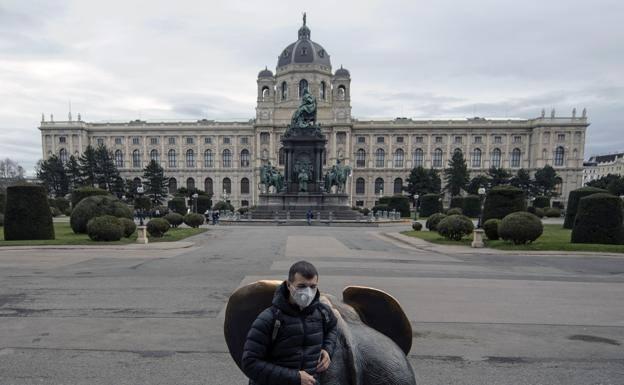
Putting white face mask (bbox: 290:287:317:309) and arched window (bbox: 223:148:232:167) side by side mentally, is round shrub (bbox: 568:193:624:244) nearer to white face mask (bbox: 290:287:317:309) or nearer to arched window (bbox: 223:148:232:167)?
white face mask (bbox: 290:287:317:309)

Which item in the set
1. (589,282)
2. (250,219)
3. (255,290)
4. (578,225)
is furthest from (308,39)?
(255,290)

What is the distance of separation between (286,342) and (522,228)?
18.0 meters

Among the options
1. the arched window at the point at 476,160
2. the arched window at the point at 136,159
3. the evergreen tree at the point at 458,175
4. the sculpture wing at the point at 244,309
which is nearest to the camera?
the sculpture wing at the point at 244,309

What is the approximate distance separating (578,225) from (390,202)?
1404 inches

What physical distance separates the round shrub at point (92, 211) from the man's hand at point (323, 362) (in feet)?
77.6

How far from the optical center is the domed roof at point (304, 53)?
88.4m

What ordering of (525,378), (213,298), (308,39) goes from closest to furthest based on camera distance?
(525,378), (213,298), (308,39)

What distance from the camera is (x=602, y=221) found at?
711 inches

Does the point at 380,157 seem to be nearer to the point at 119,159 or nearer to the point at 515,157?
the point at 515,157

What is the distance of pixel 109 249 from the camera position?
16.3 meters

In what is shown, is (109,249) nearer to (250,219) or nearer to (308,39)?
(250,219)

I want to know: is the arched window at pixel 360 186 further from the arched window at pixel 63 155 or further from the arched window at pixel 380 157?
the arched window at pixel 63 155

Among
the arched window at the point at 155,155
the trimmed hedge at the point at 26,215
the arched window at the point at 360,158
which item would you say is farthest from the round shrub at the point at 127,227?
the arched window at the point at 155,155

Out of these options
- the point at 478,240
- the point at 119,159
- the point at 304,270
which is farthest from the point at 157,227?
the point at 119,159
